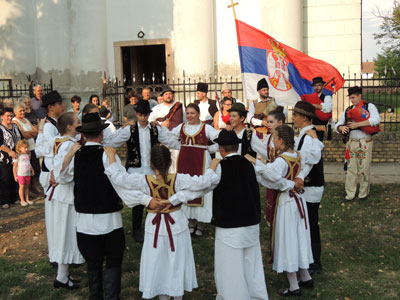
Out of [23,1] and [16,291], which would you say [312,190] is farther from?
[23,1]

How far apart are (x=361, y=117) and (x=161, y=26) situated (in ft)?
28.4

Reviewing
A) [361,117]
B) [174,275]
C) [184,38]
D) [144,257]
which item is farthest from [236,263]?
[184,38]

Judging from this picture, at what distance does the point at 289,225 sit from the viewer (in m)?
4.71

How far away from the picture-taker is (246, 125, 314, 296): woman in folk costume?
465 centimetres

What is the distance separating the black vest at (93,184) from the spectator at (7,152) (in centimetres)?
494

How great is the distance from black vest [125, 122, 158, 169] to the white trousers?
2.42m

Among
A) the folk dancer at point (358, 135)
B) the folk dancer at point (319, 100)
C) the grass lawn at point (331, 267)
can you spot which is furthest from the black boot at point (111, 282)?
the folk dancer at point (358, 135)

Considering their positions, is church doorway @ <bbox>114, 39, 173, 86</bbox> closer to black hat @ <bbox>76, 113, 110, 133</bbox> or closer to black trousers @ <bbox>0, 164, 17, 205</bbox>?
black trousers @ <bbox>0, 164, 17, 205</bbox>

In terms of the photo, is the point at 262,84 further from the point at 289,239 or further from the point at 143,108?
the point at 289,239

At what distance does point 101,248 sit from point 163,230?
0.73 metres

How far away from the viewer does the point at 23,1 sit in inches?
592

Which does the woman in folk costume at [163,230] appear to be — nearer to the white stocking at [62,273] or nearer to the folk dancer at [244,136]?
the white stocking at [62,273]

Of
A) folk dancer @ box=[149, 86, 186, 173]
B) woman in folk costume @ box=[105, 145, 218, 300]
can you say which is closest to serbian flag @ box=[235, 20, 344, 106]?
folk dancer @ box=[149, 86, 186, 173]

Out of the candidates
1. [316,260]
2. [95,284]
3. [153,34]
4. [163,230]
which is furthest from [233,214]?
[153,34]
